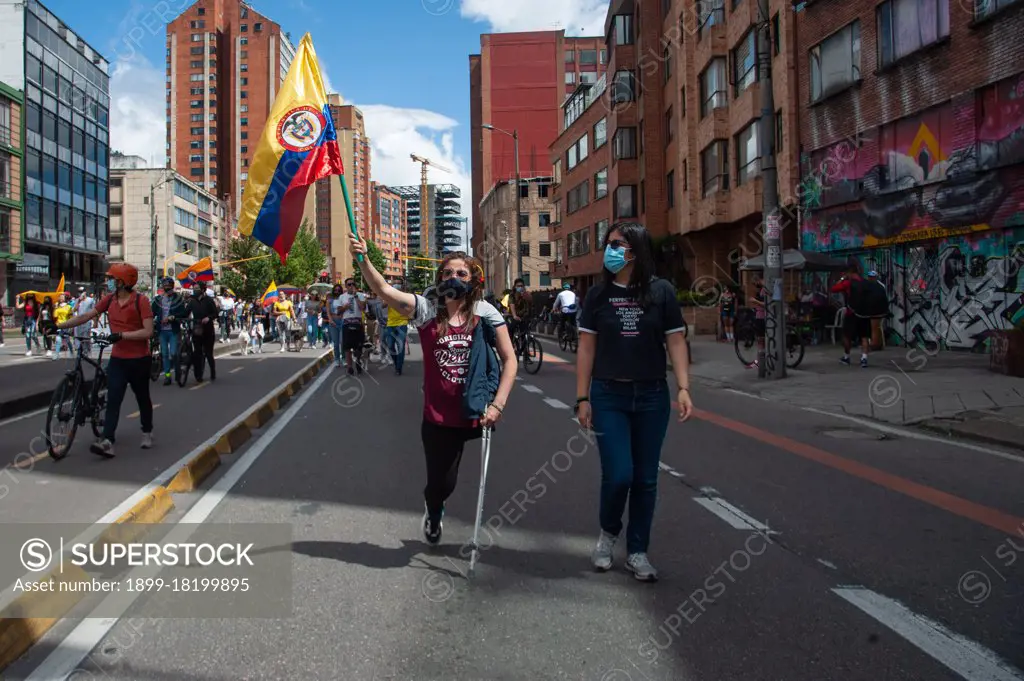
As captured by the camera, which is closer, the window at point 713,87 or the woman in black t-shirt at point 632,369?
the woman in black t-shirt at point 632,369

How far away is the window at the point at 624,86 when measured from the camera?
4225 centimetres

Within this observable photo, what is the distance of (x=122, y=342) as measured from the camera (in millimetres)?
7801

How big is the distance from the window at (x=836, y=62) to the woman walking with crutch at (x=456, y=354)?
19424 mm

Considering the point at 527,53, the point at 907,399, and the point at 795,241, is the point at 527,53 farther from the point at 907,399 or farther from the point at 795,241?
the point at 907,399

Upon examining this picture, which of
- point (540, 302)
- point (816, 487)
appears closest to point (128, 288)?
point (816, 487)

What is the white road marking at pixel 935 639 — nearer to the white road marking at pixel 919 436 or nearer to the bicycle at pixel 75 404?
the white road marking at pixel 919 436

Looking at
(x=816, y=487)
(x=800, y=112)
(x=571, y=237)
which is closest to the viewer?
(x=816, y=487)

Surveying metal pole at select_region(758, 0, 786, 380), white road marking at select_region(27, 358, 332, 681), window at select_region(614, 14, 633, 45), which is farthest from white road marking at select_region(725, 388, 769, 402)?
window at select_region(614, 14, 633, 45)

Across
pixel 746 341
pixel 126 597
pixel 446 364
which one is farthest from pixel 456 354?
pixel 746 341

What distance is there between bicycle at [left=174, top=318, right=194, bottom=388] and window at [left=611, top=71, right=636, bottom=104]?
31.8 m

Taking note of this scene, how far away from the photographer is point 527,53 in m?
105

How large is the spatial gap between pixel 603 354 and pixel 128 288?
5452mm

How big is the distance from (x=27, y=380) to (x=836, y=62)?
19.7m

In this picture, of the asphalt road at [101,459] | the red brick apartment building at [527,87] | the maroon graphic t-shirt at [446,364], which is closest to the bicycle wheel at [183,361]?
the asphalt road at [101,459]
